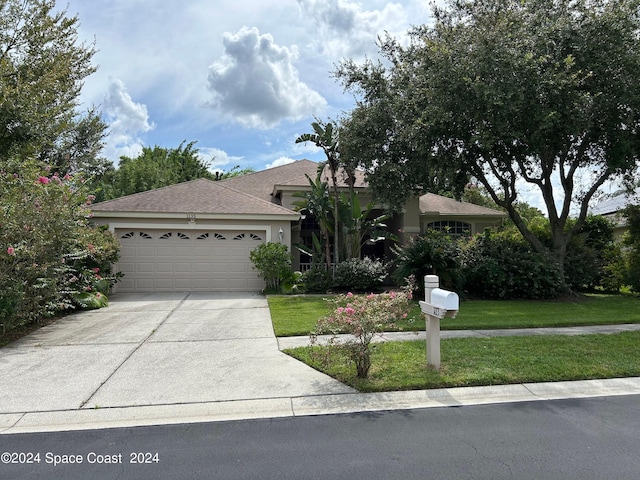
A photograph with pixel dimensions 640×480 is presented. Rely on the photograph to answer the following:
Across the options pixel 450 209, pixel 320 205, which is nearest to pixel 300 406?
pixel 320 205

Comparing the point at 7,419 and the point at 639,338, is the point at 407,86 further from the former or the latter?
the point at 7,419

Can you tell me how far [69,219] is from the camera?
837 centimetres

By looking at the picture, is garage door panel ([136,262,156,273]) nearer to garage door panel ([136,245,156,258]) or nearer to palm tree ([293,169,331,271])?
garage door panel ([136,245,156,258])

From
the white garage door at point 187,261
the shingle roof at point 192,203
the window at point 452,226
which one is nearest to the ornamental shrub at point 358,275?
the shingle roof at point 192,203

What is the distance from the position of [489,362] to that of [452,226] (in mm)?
13616

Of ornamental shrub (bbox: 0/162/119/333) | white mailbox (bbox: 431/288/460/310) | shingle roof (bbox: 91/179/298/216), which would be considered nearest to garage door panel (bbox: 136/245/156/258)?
shingle roof (bbox: 91/179/298/216)

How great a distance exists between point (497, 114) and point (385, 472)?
375 inches

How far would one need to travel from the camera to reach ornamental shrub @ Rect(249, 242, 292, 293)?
1384 cm

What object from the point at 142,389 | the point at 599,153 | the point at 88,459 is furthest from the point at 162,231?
the point at 599,153

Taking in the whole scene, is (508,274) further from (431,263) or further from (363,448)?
(363,448)

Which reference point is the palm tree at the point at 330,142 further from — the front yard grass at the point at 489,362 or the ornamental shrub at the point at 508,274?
the front yard grass at the point at 489,362

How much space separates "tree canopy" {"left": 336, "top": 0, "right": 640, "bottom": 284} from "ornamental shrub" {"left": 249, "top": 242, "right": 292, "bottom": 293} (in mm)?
3854

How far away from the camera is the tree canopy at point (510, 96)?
10414mm

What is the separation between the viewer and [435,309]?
205 inches
